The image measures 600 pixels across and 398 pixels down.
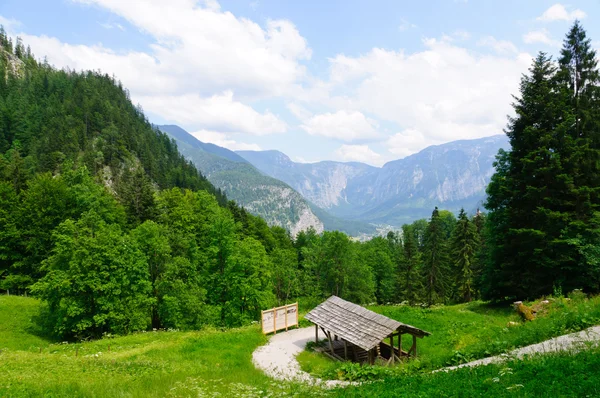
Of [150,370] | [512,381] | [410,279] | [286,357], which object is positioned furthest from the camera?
[410,279]

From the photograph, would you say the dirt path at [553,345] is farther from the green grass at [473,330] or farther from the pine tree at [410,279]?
the pine tree at [410,279]

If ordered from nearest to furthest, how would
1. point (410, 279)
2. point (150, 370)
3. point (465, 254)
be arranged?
point (150, 370) < point (465, 254) < point (410, 279)

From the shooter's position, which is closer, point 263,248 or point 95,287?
point 95,287

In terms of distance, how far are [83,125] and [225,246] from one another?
8633 cm

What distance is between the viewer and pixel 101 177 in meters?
83.8

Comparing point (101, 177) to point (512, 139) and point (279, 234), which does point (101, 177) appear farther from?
point (512, 139)

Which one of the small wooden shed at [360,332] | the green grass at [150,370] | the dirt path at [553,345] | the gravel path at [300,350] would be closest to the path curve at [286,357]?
the gravel path at [300,350]

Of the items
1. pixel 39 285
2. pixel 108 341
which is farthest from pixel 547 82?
pixel 39 285

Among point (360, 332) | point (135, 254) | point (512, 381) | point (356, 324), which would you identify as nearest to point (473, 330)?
point (356, 324)

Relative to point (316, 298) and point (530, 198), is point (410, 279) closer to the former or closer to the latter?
point (316, 298)

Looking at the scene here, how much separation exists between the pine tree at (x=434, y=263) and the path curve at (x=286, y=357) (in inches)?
1476

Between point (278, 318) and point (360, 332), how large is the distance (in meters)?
8.66

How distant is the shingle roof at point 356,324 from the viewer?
18.5m

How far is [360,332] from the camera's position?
762 inches
